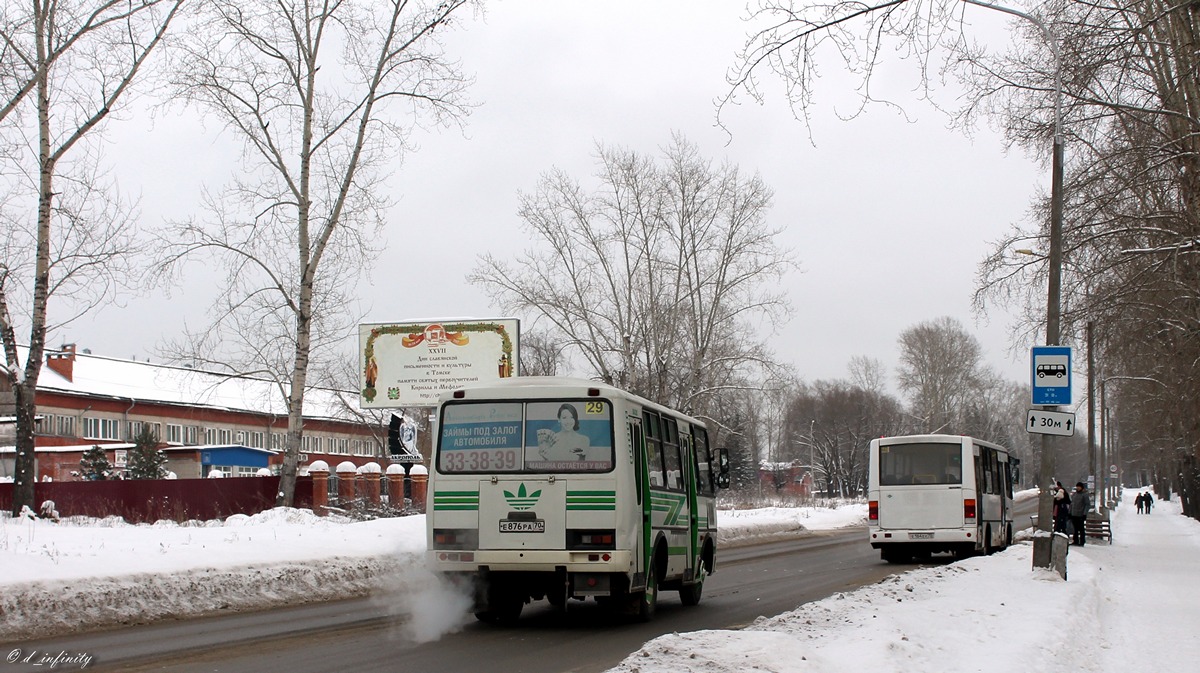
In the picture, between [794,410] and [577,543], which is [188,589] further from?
[794,410]

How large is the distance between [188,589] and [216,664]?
598 cm

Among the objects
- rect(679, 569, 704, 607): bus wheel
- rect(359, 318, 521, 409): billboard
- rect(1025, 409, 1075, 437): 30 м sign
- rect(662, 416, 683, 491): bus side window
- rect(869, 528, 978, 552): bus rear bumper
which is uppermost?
rect(359, 318, 521, 409): billboard

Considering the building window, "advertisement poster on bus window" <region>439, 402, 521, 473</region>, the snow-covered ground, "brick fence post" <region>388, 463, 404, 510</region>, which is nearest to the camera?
the snow-covered ground

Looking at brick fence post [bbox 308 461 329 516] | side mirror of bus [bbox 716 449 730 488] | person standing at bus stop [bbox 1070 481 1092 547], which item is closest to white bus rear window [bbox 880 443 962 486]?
person standing at bus stop [bbox 1070 481 1092 547]

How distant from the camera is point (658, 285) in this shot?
50.8m

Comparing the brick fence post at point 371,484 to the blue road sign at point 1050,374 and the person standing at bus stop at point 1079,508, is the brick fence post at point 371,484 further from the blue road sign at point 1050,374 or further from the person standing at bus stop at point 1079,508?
the person standing at bus stop at point 1079,508

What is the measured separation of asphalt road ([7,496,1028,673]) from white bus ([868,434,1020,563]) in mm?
7860

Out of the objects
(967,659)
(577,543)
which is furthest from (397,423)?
(967,659)

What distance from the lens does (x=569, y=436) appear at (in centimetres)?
1355

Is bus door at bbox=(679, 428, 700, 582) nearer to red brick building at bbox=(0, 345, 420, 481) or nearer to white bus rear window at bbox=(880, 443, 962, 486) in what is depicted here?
white bus rear window at bbox=(880, 443, 962, 486)

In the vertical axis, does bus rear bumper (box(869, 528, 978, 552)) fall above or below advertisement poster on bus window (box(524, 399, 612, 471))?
below

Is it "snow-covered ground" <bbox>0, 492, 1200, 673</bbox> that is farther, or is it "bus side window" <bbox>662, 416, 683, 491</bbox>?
"bus side window" <bbox>662, 416, 683, 491</bbox>

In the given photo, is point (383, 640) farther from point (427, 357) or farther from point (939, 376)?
point (939, 376)

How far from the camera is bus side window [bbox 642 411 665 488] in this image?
47.4 ft
